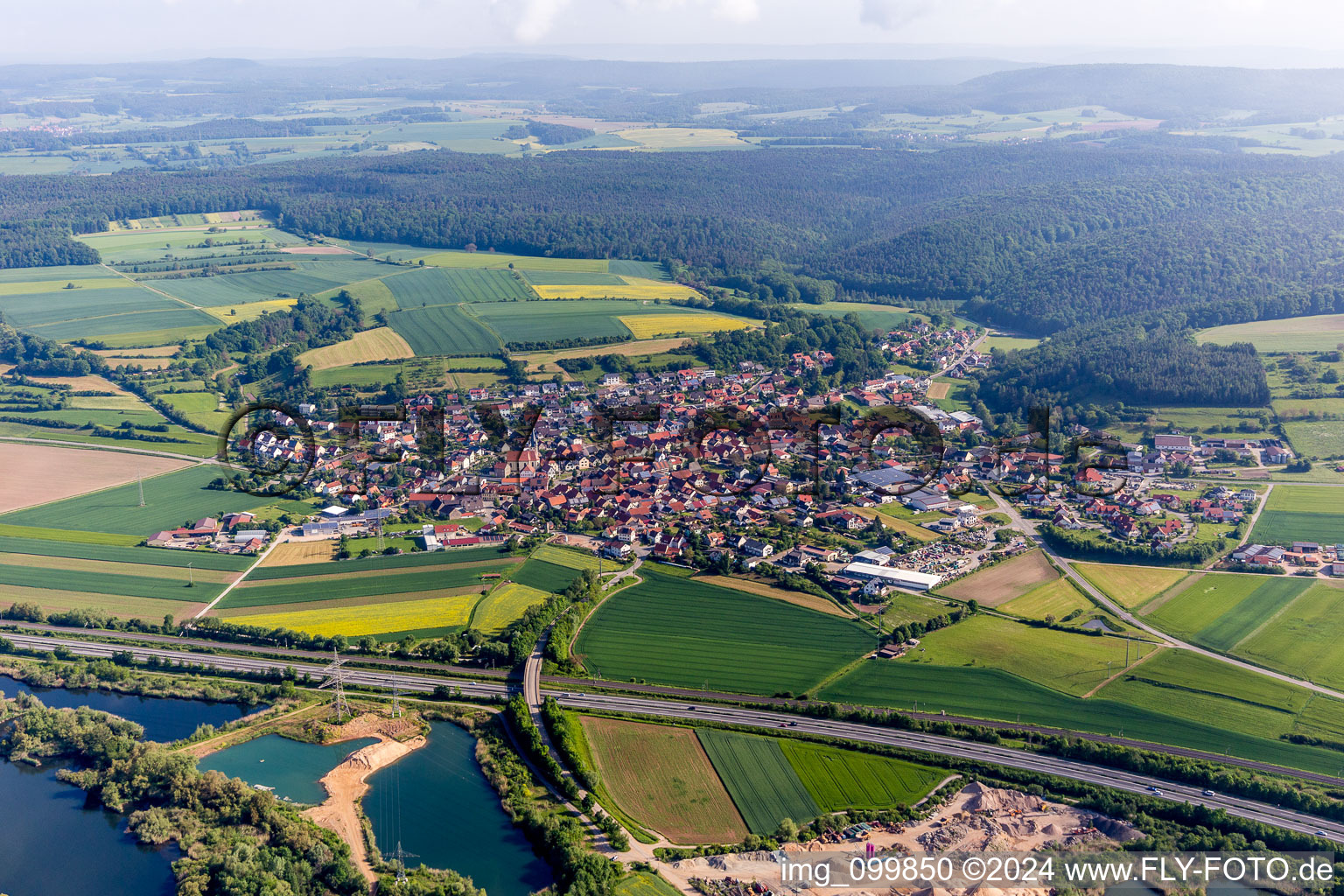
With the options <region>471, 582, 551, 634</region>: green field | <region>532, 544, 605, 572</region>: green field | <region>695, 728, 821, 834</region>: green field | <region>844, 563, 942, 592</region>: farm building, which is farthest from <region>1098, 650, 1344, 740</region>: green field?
<region>471, 582, 551, 634</region>: green field

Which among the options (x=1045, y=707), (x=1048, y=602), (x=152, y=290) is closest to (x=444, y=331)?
(x=152, y=290)

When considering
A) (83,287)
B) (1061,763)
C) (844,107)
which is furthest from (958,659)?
(844,107)

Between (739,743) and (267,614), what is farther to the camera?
(267,614)

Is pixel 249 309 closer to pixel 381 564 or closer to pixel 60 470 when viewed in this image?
pixel 60 470

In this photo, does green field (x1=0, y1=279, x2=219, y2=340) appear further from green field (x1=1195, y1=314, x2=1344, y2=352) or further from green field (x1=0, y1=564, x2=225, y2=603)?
green field (x1=1195, y1=314, x2=1344, y2=352)

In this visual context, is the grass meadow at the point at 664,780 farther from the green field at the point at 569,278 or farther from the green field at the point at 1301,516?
the green field at the point at 569,278

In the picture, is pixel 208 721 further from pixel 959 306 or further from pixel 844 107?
pixel 844 107
